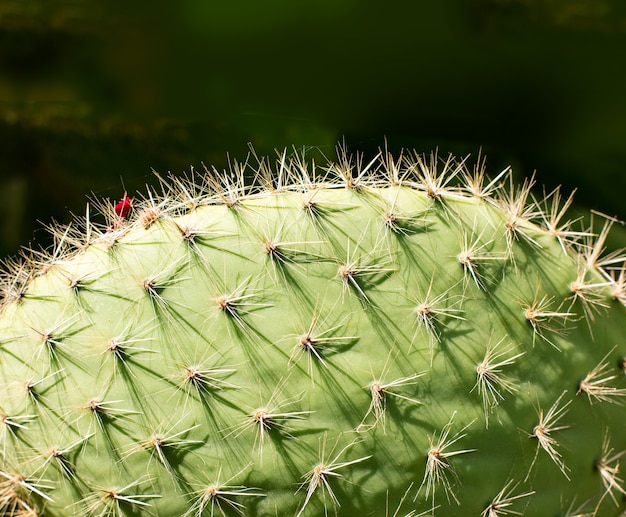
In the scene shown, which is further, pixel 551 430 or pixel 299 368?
pixel 551 430

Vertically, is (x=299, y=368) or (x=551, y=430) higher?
(x=299, y=368)

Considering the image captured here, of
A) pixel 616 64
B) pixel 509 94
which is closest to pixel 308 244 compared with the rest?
pixel 509 94

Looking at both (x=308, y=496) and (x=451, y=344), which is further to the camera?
(x=451, y=344)

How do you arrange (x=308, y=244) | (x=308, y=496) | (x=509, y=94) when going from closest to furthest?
1. (x=308, y=496)
2. (x=308, y=244)
3. (x=509, y=94)

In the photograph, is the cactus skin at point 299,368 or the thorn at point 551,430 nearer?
the cactus skin at point 299,368

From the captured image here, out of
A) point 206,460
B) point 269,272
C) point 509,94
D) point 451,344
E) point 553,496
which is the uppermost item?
point 509,94

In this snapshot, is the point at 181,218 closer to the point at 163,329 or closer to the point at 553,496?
the point at 163,329

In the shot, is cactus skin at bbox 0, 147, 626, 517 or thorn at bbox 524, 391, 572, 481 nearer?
cactus skin at bbox 0, 147, 626, 517

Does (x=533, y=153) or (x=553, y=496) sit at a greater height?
(x=533, y=153)
